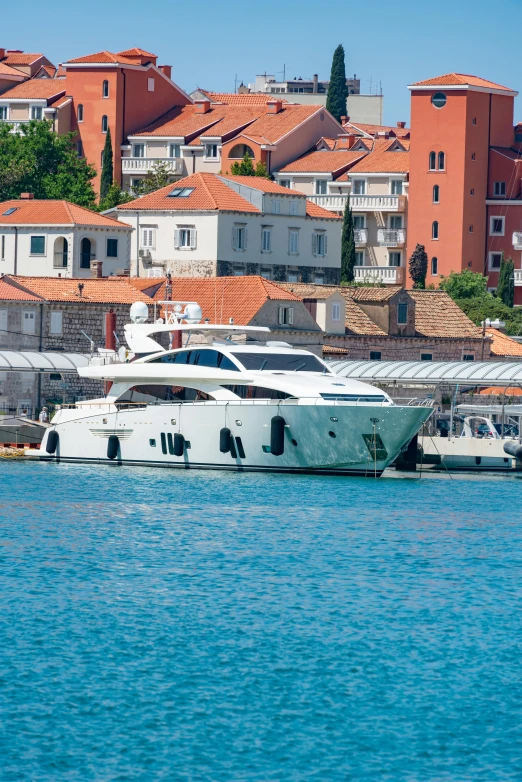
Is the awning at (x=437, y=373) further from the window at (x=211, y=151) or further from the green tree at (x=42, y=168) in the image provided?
the window at (x=211, y=151)

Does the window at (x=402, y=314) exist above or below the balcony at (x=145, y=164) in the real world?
below

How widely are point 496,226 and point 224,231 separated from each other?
3255cm

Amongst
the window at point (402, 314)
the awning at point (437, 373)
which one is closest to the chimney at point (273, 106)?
the window at point (402, 314)

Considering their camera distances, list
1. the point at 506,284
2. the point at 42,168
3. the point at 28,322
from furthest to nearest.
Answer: the point at 42,168, the point at 506,284, the point at 28,322

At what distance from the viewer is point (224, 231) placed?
94.4 m

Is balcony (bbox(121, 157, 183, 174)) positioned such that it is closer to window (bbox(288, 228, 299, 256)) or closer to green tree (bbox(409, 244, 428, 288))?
green tree (bbox(409, 244, 428, 288))

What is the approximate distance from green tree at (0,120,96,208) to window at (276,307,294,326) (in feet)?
123

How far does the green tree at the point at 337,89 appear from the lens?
5925 inches

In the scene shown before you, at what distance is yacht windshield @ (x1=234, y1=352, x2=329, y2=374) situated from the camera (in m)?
53.1

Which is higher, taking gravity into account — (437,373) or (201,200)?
(201,200)

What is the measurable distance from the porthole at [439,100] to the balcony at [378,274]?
12.0 meters

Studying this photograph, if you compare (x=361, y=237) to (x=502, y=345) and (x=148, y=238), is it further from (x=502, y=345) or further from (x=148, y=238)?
(x=502, y=345)

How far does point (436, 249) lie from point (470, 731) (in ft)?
314

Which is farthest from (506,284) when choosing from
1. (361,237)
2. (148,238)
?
(148,238)
